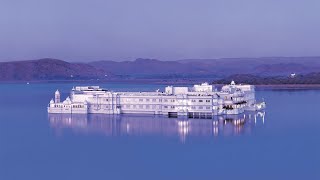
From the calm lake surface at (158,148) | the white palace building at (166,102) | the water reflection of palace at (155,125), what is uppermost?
the white palace building at (166,102)

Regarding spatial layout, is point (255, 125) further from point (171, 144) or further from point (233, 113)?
point (171, 144)

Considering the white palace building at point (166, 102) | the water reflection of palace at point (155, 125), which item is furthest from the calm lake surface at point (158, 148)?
the white palace building at point (166, 102)

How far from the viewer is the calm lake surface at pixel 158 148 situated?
1647cm

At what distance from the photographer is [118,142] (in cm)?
2155

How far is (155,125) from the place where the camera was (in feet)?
86.4

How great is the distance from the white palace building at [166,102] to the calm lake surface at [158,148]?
144 cm

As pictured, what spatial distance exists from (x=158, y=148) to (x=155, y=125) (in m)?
6.22

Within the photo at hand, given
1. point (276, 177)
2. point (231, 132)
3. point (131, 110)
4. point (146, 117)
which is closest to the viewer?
point (276, 177)

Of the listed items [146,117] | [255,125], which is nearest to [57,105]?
[146,117]

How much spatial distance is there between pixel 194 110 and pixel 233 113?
239 cm

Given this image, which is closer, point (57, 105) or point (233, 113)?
point (233, 113)

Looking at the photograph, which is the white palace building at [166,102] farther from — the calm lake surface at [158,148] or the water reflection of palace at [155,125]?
the calm lake surface at [158,148]

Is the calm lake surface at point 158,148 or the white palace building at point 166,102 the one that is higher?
the white palace building at point 166,102

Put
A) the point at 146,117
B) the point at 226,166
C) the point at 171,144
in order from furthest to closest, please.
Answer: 1. the point at 146,117
2. the point at 171,144
3. the point at 226,166
